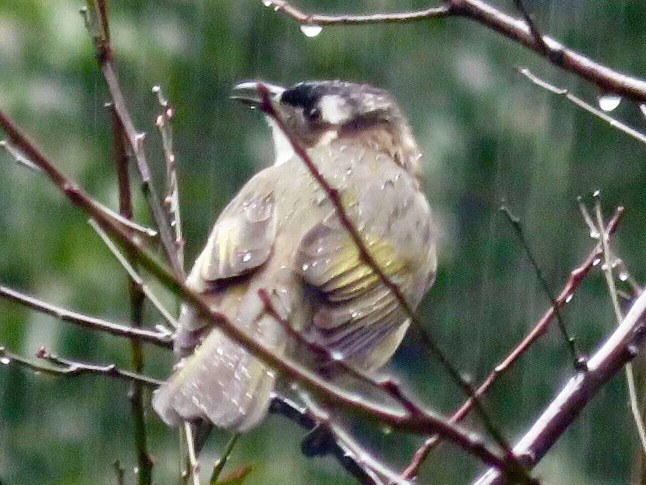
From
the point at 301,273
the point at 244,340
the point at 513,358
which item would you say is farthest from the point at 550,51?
the point at 301,273

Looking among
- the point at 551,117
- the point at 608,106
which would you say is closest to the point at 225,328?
the point at 608,106

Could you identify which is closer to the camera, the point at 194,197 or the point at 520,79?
the point at 194,197

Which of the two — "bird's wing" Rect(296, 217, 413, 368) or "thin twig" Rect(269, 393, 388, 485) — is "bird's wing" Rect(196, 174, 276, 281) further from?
"thin twig" Rect(269, 393, 388, 485)

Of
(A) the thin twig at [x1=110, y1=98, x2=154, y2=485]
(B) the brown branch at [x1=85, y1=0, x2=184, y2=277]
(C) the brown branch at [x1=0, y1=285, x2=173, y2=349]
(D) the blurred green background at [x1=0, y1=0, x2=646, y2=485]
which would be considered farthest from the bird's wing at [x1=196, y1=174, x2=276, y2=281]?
(D) the blurred green background at [x1=0, y1=0, x2=646, y2=485]

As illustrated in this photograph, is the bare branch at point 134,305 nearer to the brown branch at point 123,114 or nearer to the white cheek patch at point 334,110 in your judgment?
the brown branch at point 123,114

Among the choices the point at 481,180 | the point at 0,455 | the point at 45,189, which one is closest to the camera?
the point at 45,189

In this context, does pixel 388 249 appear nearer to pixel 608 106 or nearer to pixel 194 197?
pixel 608 106
